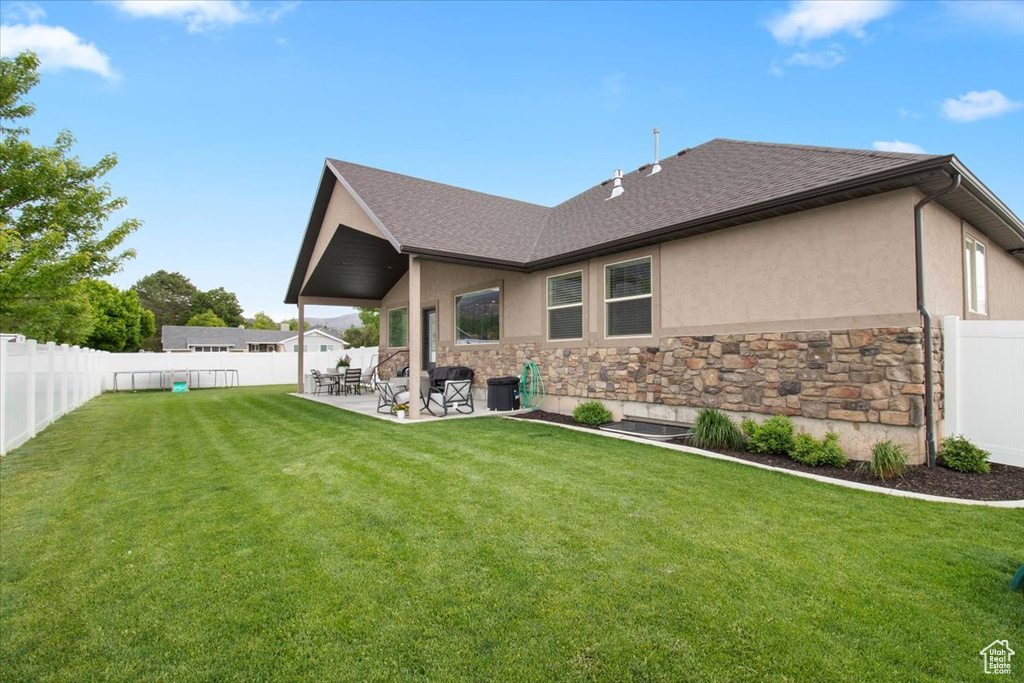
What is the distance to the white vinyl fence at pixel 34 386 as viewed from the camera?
6.66 m

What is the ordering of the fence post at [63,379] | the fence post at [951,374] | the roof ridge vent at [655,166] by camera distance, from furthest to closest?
the roof ridge vent at [655,166], the fence post at [63,379], the fence post at [951,374]

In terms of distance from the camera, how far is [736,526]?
3.85m

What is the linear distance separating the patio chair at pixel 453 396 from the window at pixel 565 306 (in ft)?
7.12

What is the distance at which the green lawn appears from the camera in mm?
2268

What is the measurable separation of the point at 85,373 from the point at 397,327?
9.37 metres

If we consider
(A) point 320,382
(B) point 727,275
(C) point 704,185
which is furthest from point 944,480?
(A) point 320,382

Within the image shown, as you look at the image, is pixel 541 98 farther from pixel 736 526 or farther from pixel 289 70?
pixel 736 526

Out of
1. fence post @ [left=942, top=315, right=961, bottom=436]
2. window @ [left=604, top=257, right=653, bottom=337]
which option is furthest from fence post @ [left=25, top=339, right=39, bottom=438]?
fence post @ [left=942, top=315, right=961, bottom=436]

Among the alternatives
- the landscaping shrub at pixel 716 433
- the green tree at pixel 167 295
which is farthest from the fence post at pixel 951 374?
the green tree at pixel 167 295

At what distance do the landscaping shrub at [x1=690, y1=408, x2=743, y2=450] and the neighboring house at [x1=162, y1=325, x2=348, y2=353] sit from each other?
3506 cm

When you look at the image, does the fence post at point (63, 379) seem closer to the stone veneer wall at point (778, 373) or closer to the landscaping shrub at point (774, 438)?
the stone veneer wall at point (778, 373)

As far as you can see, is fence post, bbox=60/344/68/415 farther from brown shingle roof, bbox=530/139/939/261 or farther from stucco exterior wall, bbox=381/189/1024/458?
stucco exterior wall, bbox=381/189/1024/458

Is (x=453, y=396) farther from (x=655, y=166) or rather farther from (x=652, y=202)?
(x=655, y=166)

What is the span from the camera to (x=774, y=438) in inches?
245
